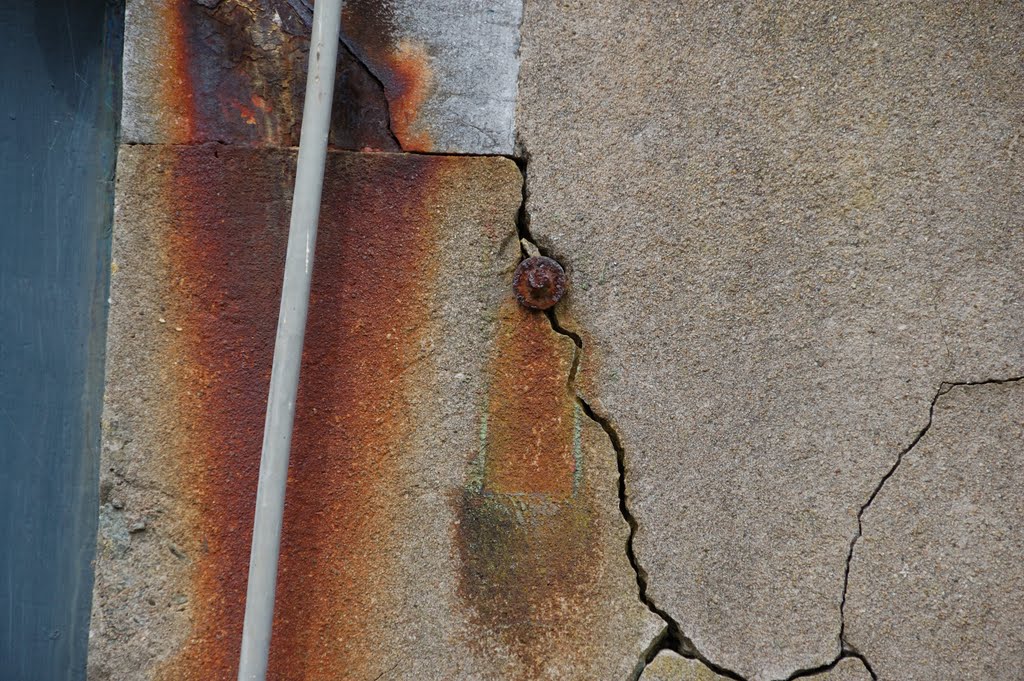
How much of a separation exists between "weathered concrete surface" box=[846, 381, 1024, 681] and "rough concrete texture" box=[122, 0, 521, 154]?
43.0 inches

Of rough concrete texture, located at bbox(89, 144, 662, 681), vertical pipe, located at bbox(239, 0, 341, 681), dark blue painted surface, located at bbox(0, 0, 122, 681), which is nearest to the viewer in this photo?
vertical pipe, located at bbox(239, 0, 341, 681)

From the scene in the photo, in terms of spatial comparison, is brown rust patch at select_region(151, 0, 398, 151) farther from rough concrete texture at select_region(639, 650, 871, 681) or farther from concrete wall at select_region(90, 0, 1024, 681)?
rough concrete texture at select_region(639, 650, 871, 681)

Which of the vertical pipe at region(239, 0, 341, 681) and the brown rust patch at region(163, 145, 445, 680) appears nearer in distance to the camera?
the vertical pipe at region(239, 0, 341, 681)

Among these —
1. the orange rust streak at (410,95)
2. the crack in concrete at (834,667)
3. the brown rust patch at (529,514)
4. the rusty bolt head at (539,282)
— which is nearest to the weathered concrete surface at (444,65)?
the orange rust streak at (410,95)

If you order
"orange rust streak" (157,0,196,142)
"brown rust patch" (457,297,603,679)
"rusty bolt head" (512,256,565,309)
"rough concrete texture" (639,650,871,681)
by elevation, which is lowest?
"rough concrete texture" (639,650,871,681)

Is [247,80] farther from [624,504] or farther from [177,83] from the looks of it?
[624,504]

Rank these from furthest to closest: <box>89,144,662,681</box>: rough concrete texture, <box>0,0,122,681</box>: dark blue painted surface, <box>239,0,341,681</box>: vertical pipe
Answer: <box>0,0,122,681</box>: dark blue painted surface, <box>89,144,662,681</box>: rough concrete texture, <box>239,0,341,681</box>: vertical pipe

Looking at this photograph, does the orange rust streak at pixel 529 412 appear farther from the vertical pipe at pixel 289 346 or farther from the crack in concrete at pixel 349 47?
the crack in concrete at pixel 349 47

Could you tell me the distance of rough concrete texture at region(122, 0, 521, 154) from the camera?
4.33ft

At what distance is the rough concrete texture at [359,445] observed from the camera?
4.27 ft

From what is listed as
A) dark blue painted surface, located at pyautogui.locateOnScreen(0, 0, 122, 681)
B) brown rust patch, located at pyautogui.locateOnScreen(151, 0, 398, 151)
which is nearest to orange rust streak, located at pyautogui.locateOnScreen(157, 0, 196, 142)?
brown rust patch, located at pyautogui.locateOnScreen(151, 0, 398, 151)

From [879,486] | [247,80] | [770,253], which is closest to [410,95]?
[247,80]

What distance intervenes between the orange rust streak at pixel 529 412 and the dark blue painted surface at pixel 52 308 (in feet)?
2.96

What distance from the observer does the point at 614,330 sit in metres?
1.36
